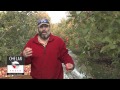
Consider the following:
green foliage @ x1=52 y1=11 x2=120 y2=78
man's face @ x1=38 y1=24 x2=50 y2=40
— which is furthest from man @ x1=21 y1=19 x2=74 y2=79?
green foliage @ x1=52 y1=11 x2=120 y2=78

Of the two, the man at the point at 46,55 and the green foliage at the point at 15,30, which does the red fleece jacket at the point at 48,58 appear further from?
the green foliage at the point at 15,30

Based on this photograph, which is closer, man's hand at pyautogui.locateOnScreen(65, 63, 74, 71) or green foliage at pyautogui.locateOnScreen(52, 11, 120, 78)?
green foliage at pyautogui.locateOnScreen(52, 11, 120, 78)

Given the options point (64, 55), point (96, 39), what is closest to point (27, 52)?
point (64, 55)

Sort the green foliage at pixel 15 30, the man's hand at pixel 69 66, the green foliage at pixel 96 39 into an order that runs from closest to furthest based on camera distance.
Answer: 1. the green foliage at pixel 96 39
2. the man's hand at pixel 69 66
3. the green foliage at pixel 15 30

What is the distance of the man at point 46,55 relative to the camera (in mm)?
3631

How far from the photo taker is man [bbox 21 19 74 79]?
3.63 meters

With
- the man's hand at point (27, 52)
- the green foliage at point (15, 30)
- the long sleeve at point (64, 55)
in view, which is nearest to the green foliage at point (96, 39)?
the long sleeve at point (64, 55)

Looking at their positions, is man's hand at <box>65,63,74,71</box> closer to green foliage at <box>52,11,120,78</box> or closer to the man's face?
green foliage at <box>52,11,120,78</box>

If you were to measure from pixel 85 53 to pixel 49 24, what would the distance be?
25.4 inches

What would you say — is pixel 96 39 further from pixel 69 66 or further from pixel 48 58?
pixel 48 58
